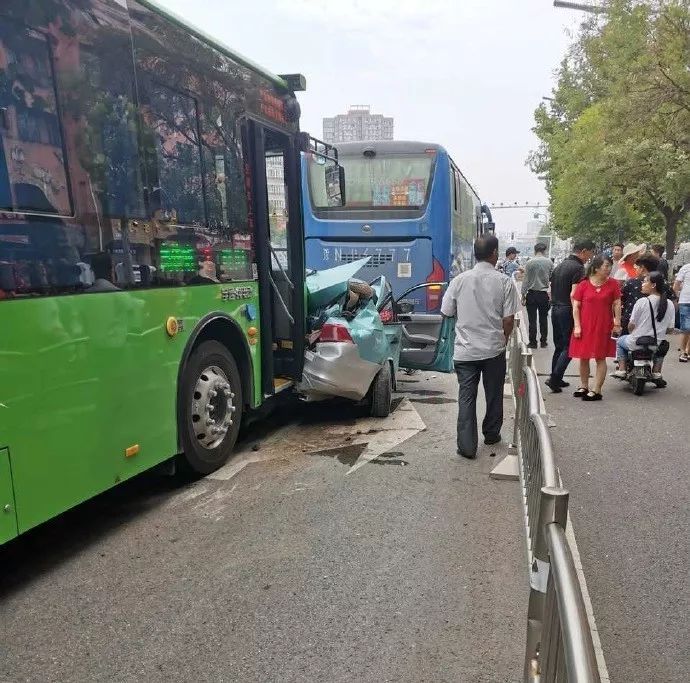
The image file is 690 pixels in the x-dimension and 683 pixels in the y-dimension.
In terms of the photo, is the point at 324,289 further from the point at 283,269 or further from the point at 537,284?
the point at 537,284

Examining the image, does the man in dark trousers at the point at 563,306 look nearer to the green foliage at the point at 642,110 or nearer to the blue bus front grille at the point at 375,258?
the blue bus front grille at the point at 375,258

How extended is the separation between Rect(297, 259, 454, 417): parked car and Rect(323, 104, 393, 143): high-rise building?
164 feet

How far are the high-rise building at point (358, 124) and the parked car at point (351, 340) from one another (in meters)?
49.9

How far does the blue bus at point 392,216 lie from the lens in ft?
32.8

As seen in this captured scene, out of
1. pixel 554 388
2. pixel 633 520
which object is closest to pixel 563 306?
pixel 554 388

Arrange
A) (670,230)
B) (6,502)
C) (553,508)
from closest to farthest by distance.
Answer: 1. (553,508)
2. (6,502)
3. (670,230)

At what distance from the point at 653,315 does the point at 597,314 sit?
1.01m

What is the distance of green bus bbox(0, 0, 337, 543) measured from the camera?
3156 mm

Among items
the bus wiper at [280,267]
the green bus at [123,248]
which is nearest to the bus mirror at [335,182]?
the green bus at [123,248]

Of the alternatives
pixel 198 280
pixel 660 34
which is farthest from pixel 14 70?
pixel 660 34

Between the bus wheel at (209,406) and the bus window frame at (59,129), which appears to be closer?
the bus window frame at (59,129)

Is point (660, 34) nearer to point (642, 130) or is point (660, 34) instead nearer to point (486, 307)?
point (642, 130)

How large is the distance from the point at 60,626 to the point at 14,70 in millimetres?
2709

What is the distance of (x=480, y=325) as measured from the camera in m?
5.38
